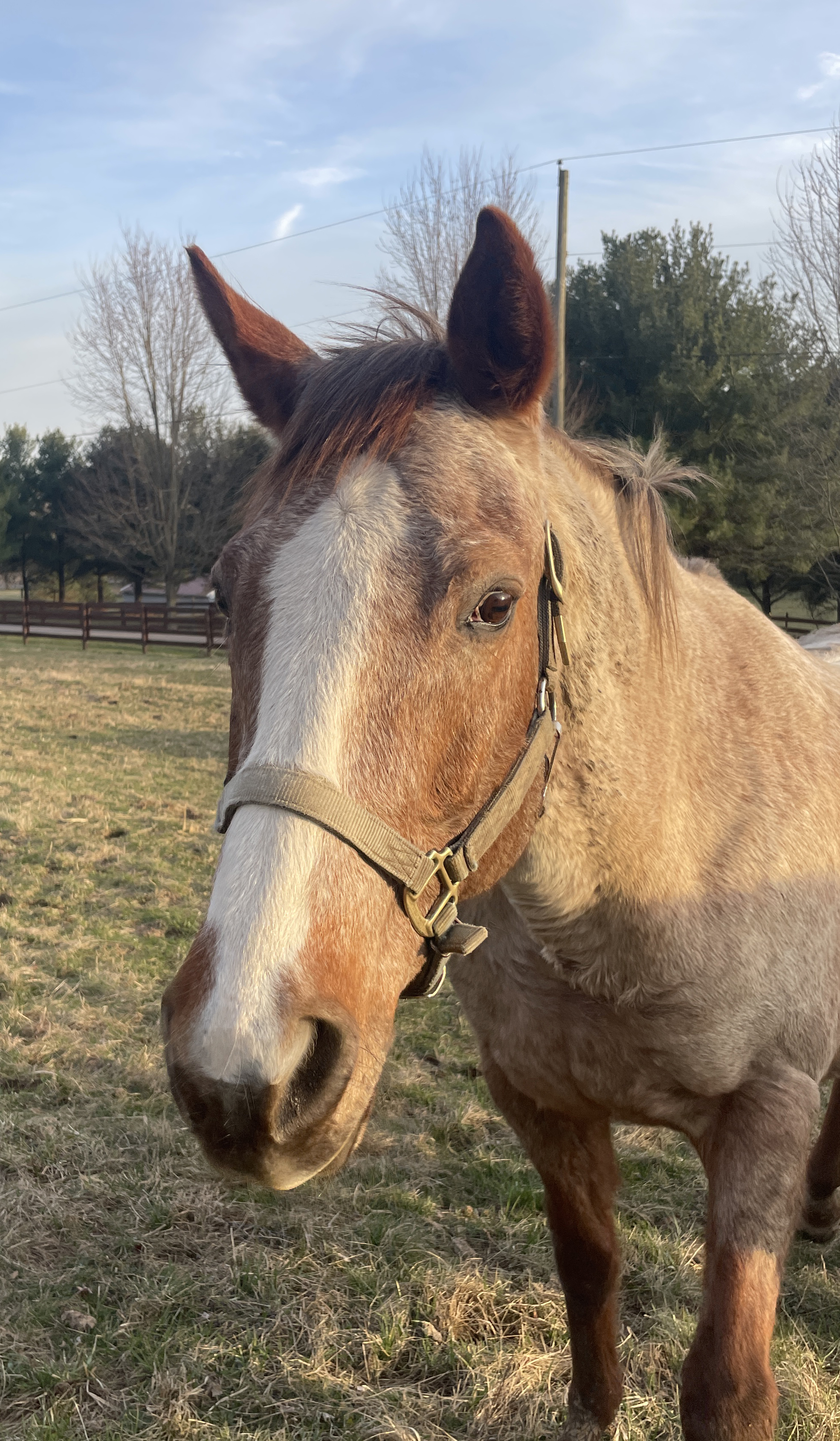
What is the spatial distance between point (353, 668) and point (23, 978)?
14.1 feet

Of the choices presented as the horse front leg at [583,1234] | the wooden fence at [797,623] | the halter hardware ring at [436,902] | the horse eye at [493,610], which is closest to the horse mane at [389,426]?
the horse eye at [493,610]

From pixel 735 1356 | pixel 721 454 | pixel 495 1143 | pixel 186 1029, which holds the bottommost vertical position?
pixel 495 1143

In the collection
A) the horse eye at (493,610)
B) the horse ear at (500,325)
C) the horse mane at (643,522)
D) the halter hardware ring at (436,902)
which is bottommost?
the halter hardware ring at (436,902)

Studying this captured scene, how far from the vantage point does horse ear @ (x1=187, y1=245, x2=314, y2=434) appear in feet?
6.63

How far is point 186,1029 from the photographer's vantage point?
1277 millimetres

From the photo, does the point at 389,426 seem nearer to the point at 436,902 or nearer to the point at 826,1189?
the point at 436,902

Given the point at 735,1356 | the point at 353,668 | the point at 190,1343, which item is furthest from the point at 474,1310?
the point at 353,668

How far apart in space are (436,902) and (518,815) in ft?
0.87

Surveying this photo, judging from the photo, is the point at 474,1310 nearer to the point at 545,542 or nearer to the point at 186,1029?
the point at 186,1029

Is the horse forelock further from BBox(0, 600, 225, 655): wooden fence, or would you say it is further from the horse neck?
BBox(0, 600, 225, 655): wooden fence

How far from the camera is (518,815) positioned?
1.75 m

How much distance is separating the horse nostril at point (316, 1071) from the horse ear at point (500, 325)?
115 centimetres

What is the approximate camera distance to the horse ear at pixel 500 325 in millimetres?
1633

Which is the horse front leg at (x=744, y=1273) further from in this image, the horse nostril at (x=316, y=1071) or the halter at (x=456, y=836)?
the horse nostril at (x=316, y=1071)
